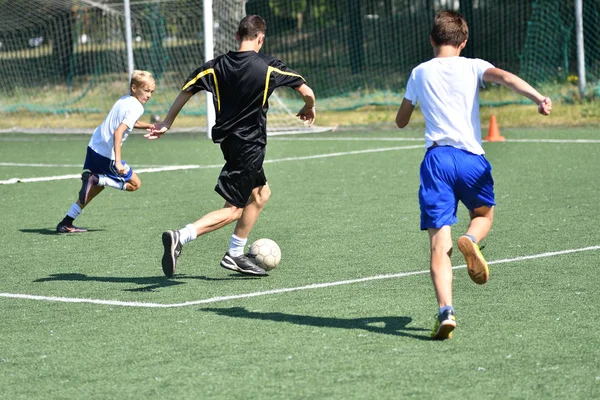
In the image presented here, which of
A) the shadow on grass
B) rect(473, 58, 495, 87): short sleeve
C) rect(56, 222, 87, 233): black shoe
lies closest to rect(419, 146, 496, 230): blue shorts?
rect(473, 58, 495, 87): short sleeve

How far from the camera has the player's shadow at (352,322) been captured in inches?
247

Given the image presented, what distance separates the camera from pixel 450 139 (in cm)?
625

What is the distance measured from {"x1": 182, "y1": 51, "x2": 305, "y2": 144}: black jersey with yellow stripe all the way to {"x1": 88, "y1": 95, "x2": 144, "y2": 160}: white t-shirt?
2.68 meters

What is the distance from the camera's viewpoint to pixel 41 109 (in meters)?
30.7

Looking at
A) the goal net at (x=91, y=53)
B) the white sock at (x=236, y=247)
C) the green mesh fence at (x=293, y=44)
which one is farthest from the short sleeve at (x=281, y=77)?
the green mesh fence at (x=293, y=44)

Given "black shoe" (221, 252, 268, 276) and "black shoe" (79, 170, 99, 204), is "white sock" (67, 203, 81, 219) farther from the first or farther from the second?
"black shoe" (221, 252, 268, 276)

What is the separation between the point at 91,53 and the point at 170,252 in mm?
25597

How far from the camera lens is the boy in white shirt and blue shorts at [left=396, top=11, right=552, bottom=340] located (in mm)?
6148

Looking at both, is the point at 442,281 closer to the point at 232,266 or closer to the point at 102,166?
the point at 232,266

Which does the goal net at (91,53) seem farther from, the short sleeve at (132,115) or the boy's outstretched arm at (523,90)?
the boy's outstretched arm at (523,90)

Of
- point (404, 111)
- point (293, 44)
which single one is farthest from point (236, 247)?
→ point (293, 44)

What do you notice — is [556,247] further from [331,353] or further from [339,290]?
[331,353]

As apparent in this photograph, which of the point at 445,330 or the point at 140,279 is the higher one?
the point at 445,330

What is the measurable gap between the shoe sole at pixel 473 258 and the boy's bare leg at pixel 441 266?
0.09 metres
